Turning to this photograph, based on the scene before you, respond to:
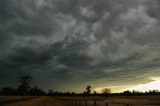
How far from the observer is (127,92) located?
189250 millimetres

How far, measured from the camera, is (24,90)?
199 m

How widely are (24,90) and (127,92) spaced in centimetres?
8452
